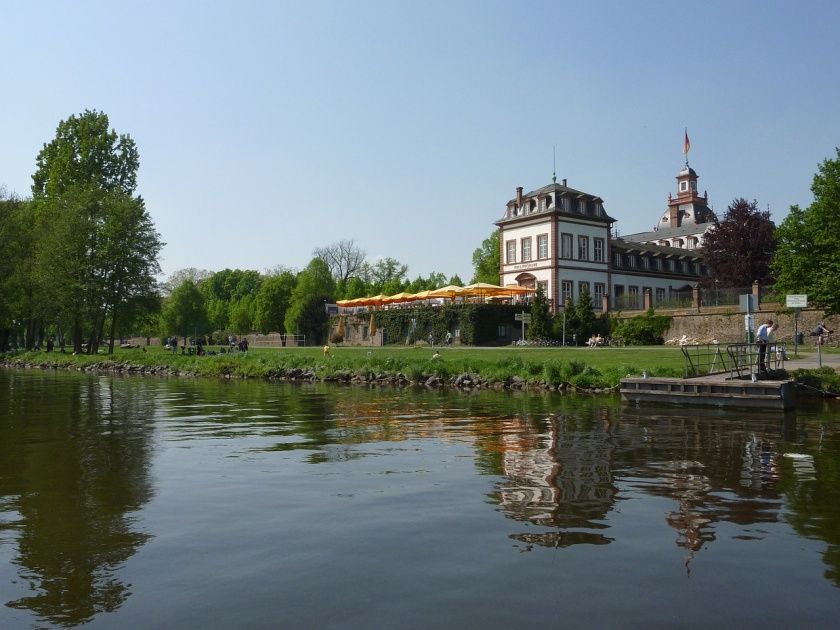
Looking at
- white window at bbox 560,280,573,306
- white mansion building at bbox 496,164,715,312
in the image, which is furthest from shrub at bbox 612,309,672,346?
white window at bbox 560,280,573,306

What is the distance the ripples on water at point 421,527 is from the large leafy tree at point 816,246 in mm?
19394

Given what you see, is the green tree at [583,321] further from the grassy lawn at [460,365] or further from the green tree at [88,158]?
the green tree at [88,158]

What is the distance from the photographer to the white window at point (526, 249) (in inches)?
2820

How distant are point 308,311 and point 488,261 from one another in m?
24.9

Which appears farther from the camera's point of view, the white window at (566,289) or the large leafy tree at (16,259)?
the white window at (566,289)

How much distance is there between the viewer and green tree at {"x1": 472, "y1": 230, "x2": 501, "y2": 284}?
299 ft

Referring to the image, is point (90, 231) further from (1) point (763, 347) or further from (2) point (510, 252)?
(1) point (763, 347)

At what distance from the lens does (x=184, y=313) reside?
106500mm

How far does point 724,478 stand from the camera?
454 inches

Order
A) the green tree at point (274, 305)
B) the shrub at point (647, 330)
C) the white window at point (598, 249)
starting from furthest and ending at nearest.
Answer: the green tree at point (274, 305) < the white window at point (598, 249) < the shrub at point (647, 330)

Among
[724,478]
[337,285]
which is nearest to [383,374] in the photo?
[724,478]

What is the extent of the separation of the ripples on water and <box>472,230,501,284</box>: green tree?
242 feet

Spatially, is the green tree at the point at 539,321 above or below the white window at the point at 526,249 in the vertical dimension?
below

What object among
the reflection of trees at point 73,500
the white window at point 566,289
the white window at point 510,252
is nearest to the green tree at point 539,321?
the white window at point 566,289
